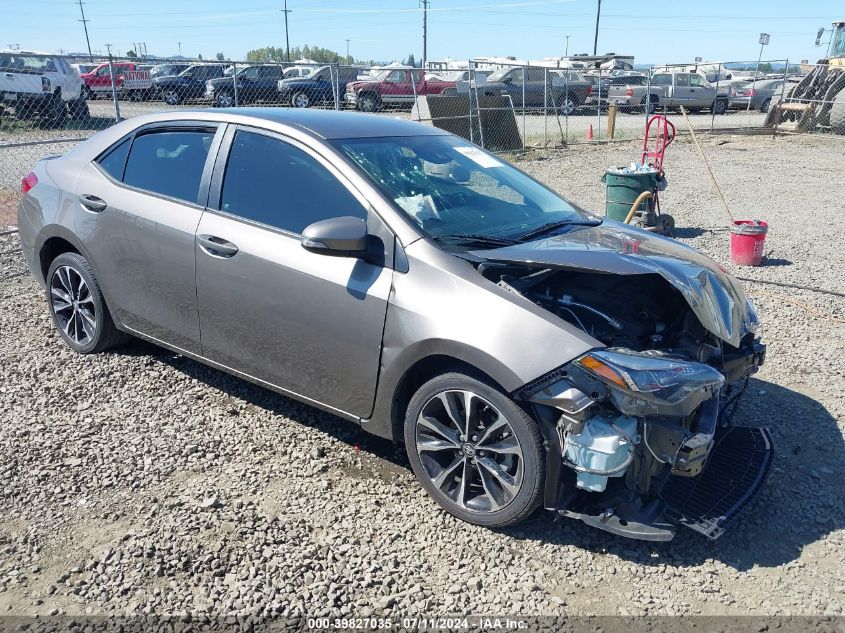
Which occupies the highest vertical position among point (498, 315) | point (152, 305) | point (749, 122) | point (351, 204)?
point (351, 204)

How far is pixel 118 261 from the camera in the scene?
14.5 ft

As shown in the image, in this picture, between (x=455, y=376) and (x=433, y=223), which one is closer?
(x=455, y=376)

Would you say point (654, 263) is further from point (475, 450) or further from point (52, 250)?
point (52, 250)

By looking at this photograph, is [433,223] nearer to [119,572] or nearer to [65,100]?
[119,572]

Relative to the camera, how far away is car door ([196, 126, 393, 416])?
345cm

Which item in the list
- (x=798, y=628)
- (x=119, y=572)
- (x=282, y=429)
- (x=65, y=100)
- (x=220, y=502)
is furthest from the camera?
(x=65, y=100)

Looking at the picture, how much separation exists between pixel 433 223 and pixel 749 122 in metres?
25.9

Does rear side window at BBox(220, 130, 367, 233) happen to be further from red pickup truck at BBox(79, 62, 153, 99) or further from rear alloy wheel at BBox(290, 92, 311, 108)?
red pickup truck at BBox(79, 62, 153, 99)

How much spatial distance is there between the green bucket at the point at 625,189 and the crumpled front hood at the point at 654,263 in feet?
15.8

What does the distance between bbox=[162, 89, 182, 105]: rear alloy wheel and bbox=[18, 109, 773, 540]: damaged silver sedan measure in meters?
20.4

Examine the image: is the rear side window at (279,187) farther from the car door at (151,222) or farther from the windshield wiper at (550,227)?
the windshield wiper at (550,227)


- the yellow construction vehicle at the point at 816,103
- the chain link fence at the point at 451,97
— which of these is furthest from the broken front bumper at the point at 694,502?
the yellow construction vehicle at the point at 816,103

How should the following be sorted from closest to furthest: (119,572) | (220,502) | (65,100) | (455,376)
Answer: (119,572), (455,376), (220,502), (65,100)

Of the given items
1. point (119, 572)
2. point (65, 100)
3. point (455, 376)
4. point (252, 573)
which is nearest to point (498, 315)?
point (455, 376)
